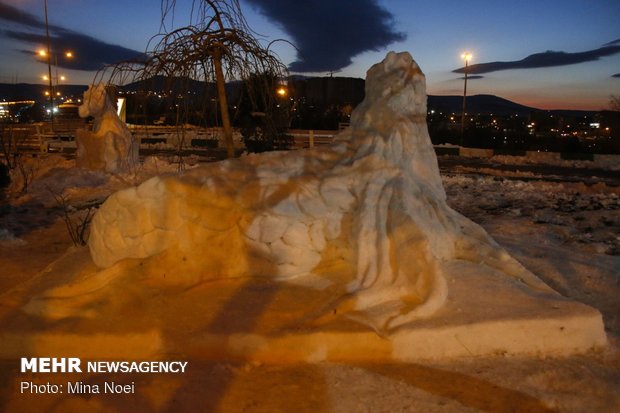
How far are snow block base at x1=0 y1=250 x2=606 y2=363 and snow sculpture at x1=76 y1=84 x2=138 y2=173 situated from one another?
11.0 metres

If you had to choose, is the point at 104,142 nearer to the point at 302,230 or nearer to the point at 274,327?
the point at 302,230

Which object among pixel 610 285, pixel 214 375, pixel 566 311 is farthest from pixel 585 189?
pixel 214 375

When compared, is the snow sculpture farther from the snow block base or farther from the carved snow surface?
the snow block base

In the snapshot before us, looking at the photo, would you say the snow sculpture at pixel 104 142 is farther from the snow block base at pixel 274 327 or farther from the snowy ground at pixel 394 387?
the snowy ground at pixel 394 387

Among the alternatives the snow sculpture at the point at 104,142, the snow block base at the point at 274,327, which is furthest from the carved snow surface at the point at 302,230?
the snow sculpture at the point at 104,142

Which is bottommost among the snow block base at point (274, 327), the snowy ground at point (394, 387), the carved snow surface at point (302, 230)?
the snowy ground at point (394, 387)

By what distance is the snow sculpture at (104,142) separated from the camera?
14469mm

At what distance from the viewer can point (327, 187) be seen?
477cm

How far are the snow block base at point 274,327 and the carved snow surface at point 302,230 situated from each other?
302mm

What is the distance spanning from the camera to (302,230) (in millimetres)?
4523

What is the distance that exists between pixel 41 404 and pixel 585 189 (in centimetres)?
1354

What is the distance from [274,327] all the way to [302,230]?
1045mm

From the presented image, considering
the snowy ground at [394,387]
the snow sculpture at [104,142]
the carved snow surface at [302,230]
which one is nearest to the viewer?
the snowy ground at [394,387]

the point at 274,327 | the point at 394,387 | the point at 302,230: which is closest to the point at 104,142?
the point at 302,230
